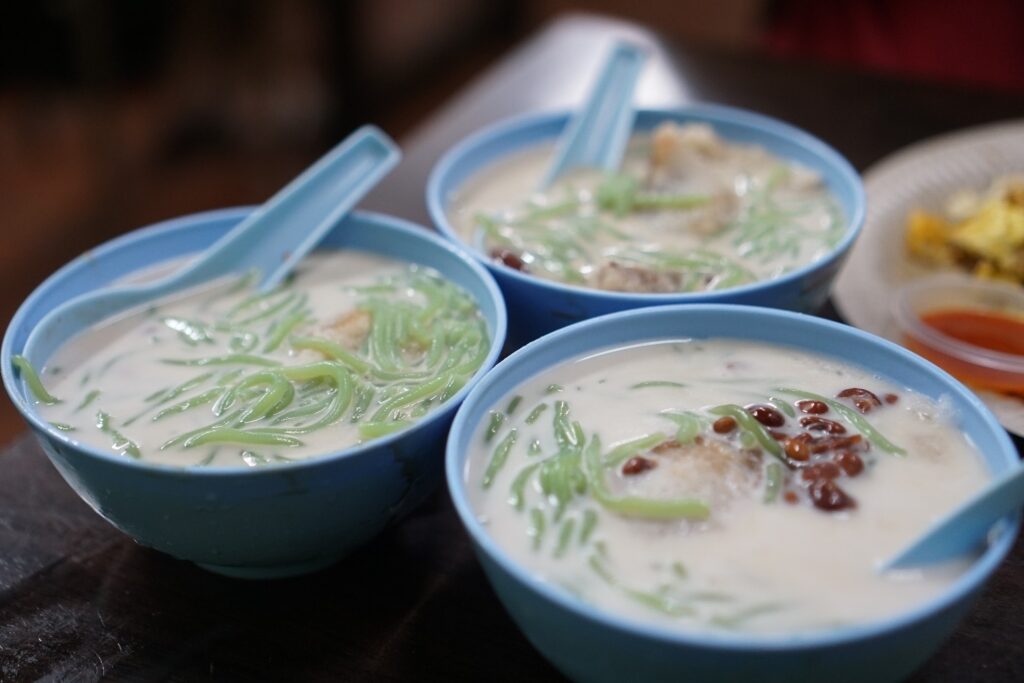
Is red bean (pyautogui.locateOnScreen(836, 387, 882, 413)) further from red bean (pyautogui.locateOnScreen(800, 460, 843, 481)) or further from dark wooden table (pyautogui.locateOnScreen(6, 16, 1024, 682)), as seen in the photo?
dark wooden table (pyautogui.locateOnScreen(6, 16, 1024, 682))

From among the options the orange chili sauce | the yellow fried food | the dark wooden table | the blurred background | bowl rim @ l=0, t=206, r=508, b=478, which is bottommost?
the blurred background

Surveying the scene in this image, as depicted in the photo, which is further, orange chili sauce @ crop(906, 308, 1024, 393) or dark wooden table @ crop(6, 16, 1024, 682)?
orange chili sauce @ crop(906, 308, 1024, 393)

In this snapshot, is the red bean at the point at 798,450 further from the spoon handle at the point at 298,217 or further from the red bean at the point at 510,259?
the spoon handle at the point at 298,217

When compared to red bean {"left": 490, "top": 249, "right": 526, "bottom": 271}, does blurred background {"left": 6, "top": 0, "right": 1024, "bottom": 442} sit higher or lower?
lower

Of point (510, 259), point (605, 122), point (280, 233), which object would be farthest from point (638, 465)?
point (605, 122)

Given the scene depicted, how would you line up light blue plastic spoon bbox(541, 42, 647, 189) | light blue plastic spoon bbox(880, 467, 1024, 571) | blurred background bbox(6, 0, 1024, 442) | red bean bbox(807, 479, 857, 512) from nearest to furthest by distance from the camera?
1. light blue plastic spoon bbox(880, 467, 1024, 571)
2. red bean bbox(807, 479, 857, 512)
3. light blue plastic spoon bbox(541, 42, 647, 189)
4. blurred background bbox(6, 0, 1024, 442)

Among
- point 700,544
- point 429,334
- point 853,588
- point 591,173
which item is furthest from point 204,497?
point 591,173

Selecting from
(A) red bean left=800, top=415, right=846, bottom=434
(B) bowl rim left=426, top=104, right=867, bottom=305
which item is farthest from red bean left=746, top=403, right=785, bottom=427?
(B) bowl rim left=426, top=104, right=867, bottom=305
